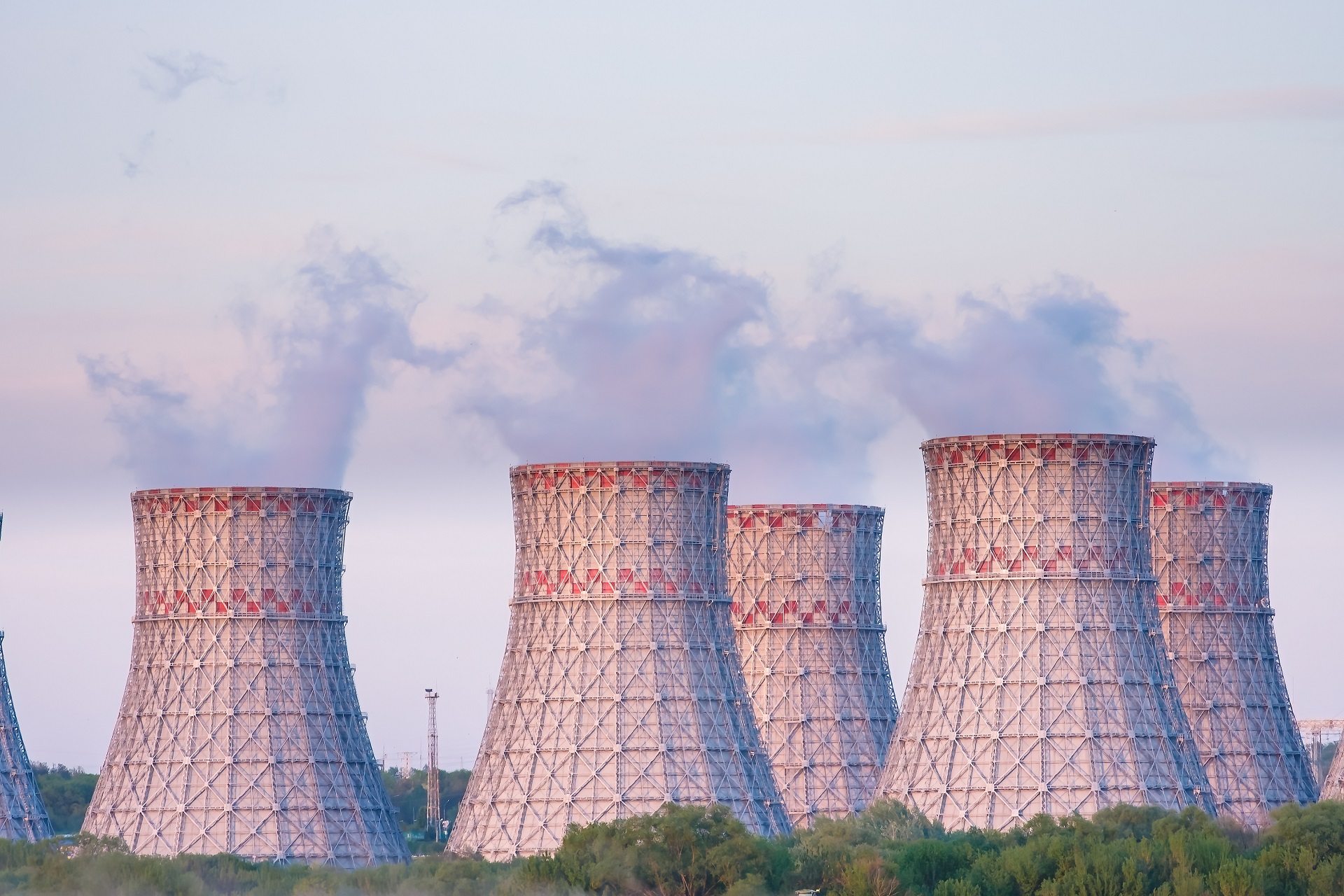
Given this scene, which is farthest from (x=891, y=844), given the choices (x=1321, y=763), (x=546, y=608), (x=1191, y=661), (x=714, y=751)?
(x=1321, y=763)

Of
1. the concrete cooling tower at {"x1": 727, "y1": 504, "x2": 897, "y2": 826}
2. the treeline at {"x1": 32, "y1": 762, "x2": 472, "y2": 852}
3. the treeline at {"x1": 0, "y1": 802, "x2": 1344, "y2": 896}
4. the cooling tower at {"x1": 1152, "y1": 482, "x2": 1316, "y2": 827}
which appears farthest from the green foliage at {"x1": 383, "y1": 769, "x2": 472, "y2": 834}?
the treeline at {"x1": 0, "y1": 802, "x2": 1344, "y2": 896}

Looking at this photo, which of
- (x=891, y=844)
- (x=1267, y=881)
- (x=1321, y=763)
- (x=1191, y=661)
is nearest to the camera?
(x=1267, y=881)

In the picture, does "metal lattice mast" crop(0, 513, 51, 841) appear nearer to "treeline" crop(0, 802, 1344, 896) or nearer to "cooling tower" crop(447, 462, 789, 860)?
"treeline" crop(0, 802, 1344, 896)

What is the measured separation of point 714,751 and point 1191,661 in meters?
18.5

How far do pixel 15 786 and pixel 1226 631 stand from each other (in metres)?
34.6

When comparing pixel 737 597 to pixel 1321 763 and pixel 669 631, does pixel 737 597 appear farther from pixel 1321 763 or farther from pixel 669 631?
pixel 1321 763

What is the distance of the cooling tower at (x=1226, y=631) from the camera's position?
89.6m

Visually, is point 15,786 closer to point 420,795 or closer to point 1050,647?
point 1050,647

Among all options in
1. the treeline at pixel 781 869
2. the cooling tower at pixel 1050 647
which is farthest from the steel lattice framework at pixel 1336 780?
the treeline at pixel 781 869

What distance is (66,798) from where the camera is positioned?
127 meters

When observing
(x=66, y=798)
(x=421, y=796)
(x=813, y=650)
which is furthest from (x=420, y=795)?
(x=813, y=650)

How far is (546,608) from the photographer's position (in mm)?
78750

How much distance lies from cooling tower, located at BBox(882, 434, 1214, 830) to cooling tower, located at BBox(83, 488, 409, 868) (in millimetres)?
15805

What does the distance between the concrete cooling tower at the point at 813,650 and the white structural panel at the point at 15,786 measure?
22.5m
